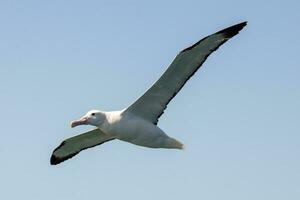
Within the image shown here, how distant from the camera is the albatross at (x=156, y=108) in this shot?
19359mm

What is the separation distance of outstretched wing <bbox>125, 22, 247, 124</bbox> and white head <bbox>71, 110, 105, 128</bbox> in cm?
70

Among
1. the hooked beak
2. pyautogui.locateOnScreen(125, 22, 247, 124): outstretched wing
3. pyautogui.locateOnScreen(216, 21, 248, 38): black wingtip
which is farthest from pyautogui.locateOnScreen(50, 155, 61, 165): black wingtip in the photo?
pyautogui.locateOnScreen(216, 21, 248, 38): black wingtip

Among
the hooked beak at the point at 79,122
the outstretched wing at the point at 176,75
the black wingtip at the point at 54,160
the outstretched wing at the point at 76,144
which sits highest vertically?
the outstretched wing at the point at 176,75

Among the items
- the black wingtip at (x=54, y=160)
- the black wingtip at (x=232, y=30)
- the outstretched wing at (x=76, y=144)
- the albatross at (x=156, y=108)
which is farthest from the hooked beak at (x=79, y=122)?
the black wingtip at (x=232, y=30)

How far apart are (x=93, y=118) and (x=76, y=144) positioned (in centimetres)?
315

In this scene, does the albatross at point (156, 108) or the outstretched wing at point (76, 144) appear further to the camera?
the outstretched wing at point (76, 144)

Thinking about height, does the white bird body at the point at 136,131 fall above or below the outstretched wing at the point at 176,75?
below

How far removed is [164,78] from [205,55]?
3.73 ft

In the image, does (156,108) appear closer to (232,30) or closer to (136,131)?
(136,131)

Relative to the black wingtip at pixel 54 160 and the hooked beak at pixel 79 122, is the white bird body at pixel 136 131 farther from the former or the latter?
the black wingtip at pixel 54 160

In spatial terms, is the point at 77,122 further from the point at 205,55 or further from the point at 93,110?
the point at 205,55

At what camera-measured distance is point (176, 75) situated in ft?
65.3

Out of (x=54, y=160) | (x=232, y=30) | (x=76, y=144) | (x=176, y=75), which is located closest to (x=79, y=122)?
(x=76, y=144)

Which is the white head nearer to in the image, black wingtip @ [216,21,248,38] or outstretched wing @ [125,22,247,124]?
outstretched wing @ [125,22,247,124]
